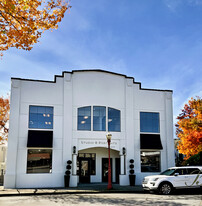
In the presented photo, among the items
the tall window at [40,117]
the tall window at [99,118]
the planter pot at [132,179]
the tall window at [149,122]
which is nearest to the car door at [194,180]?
the planter pot at [132,179]

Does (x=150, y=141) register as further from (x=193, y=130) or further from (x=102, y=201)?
(x=102, y=201)

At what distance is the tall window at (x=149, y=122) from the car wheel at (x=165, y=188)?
26.6 feet

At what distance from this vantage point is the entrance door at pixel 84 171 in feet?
78.4

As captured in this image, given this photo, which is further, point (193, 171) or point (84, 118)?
point (84, 118)

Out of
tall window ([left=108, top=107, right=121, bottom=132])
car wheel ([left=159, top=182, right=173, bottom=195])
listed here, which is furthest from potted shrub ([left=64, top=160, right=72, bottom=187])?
car wheel ([left=159, top=182, right=173, bottom=195])

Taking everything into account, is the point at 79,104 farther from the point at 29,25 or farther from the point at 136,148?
the point at 29,25

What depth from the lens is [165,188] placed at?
53.1 feet

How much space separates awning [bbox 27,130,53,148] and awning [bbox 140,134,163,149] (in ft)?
24.9

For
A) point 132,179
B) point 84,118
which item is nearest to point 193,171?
point 132,179

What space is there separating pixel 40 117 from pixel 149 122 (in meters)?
9.27

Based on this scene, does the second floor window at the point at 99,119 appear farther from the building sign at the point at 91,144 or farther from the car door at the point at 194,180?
the car door at the point at 194,180

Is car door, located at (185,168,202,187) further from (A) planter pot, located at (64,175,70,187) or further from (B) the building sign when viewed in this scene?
(A) planter pot, located at (64,175,70,187)

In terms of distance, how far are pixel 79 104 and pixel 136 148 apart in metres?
6.02

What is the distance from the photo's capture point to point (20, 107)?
2150cm
